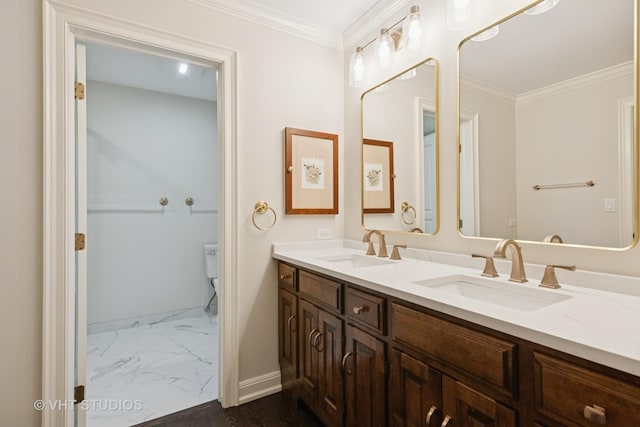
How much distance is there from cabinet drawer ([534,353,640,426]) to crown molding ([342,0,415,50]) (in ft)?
6.28

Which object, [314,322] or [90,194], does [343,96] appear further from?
[90,194]

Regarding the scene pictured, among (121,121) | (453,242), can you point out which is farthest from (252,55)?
(121,121)

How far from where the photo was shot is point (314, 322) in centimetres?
155

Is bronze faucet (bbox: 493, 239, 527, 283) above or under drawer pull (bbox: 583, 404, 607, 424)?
above

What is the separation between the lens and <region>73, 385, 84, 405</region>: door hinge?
5.14ft

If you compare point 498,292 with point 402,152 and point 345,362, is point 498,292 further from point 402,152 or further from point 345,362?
point 402,152

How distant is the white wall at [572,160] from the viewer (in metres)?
1.04

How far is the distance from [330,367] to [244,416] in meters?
0.73

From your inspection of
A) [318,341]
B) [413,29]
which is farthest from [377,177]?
[318,341]

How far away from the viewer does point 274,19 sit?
6.57ft

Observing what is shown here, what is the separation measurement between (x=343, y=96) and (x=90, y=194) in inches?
99.9

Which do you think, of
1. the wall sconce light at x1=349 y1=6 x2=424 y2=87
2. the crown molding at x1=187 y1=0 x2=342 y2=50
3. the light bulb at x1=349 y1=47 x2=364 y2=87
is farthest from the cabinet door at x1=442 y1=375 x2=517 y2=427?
the crown molding at x1=187 y1=0 x2=342 y2=50

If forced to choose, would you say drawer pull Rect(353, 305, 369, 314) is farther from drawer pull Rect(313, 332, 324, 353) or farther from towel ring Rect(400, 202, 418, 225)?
towel ring Rect(400, 202, 418, 225)

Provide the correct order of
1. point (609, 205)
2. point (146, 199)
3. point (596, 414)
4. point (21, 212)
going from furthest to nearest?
point (146, 199)
point (21, 212)
point (609, 205)
point (596, 414)
